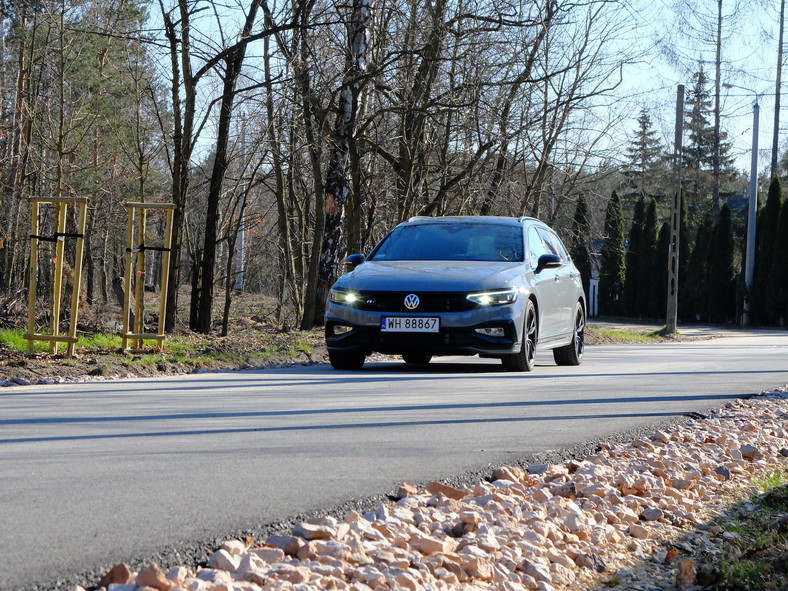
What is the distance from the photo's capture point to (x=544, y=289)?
38.5 ft

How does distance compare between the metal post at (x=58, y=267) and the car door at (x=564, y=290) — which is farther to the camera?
the car door at (x=564, y=290)

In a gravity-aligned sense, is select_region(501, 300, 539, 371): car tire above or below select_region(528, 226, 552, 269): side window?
below

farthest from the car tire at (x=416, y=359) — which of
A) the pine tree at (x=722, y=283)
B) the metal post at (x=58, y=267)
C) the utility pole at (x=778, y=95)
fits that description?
the utility pole at (x=778, y=95)

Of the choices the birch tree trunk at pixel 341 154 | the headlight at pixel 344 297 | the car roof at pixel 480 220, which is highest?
the birch tree trunk at pixel 341 154

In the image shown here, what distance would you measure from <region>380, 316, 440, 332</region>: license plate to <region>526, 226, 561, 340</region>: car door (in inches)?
61.4

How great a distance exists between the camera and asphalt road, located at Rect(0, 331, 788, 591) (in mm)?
3576

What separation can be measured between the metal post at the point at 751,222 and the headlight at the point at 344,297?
3542 centimetres

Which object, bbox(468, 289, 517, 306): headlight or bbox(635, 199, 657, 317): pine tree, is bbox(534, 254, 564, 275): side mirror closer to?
→ bbox(468, 289, 517, 306): headlight

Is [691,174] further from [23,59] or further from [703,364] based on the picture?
[703,364]

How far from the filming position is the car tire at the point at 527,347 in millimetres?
10945

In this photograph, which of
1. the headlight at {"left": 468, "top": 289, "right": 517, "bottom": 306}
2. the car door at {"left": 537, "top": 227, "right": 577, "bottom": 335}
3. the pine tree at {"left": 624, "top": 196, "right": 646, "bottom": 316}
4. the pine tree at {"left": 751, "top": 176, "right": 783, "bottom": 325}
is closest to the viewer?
the headlight at {"left": 468, "top": 289, "right": 517, "bottom": 306}

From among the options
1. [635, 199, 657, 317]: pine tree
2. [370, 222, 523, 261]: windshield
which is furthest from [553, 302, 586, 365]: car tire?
[635, 199, 657, 317]: pine tree

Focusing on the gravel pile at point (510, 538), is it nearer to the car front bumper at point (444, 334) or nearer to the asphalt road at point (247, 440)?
the asphalt road at point (247, 440)

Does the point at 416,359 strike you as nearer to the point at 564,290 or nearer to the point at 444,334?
the point at 564,290
